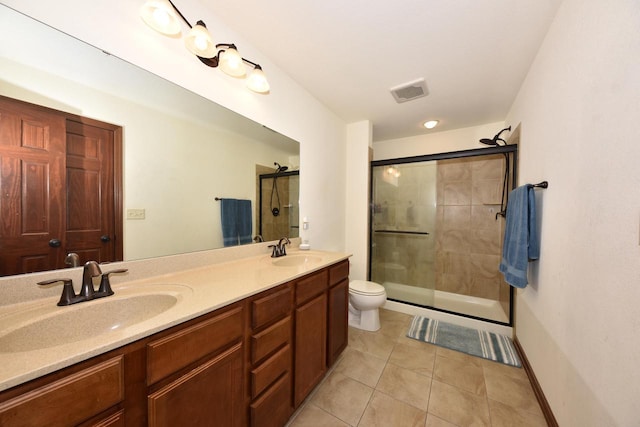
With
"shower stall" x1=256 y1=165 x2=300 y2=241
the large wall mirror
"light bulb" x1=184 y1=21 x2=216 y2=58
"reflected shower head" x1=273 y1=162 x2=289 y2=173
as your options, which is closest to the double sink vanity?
the large wall mirror

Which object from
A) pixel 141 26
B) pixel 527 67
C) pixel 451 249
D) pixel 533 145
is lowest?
pixel 451 249

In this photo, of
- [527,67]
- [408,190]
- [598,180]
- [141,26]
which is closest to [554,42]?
[527,67]

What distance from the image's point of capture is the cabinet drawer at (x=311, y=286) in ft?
4.20

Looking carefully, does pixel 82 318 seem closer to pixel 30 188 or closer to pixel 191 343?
pixel 191 343

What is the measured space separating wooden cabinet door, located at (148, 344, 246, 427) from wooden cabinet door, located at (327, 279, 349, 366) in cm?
76

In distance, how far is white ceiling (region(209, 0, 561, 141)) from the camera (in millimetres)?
1270

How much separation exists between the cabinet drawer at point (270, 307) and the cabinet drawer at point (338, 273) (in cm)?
47

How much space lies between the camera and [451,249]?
3.07 meters

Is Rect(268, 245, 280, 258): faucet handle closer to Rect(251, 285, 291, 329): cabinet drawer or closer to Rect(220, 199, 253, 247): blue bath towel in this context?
Rect(220, 199, 253, 247): blue bath towel

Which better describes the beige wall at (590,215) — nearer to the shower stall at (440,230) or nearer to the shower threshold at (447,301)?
the shower threshold at (447,301)

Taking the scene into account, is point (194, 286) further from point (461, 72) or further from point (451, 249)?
point (451, 249)

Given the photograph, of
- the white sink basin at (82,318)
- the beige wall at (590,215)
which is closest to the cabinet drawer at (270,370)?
the white sink basin at (82,318)

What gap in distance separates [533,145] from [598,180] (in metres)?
0.96

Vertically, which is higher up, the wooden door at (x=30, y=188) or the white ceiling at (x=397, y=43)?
the white ceiling at (x=397, y=43)
